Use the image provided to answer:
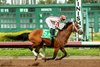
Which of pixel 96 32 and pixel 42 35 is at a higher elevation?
pixel 42 35

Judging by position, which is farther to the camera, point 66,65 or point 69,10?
point 69,10

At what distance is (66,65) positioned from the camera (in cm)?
1024

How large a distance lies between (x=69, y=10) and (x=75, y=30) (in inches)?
593

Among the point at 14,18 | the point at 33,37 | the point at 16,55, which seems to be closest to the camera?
the point at 33,37

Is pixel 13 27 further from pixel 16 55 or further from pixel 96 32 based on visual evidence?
pixel 16 55

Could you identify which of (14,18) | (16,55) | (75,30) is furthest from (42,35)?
(14,18)

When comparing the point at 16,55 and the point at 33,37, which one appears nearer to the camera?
the point at 33,37

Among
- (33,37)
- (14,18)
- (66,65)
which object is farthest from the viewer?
(14,18)

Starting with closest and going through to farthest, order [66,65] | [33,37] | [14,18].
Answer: [66,65], [33,37], [14,18]

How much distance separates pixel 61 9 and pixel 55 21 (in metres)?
14.9

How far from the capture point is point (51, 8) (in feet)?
83.5

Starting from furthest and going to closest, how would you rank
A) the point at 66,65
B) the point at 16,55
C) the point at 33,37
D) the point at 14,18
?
the point at 14,18 < the point at 16,55 < the point at 33,37 < the point at 66,65

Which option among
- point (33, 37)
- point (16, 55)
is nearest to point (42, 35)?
point (33, 37)

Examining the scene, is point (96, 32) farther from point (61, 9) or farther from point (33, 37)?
point (33, 37)
